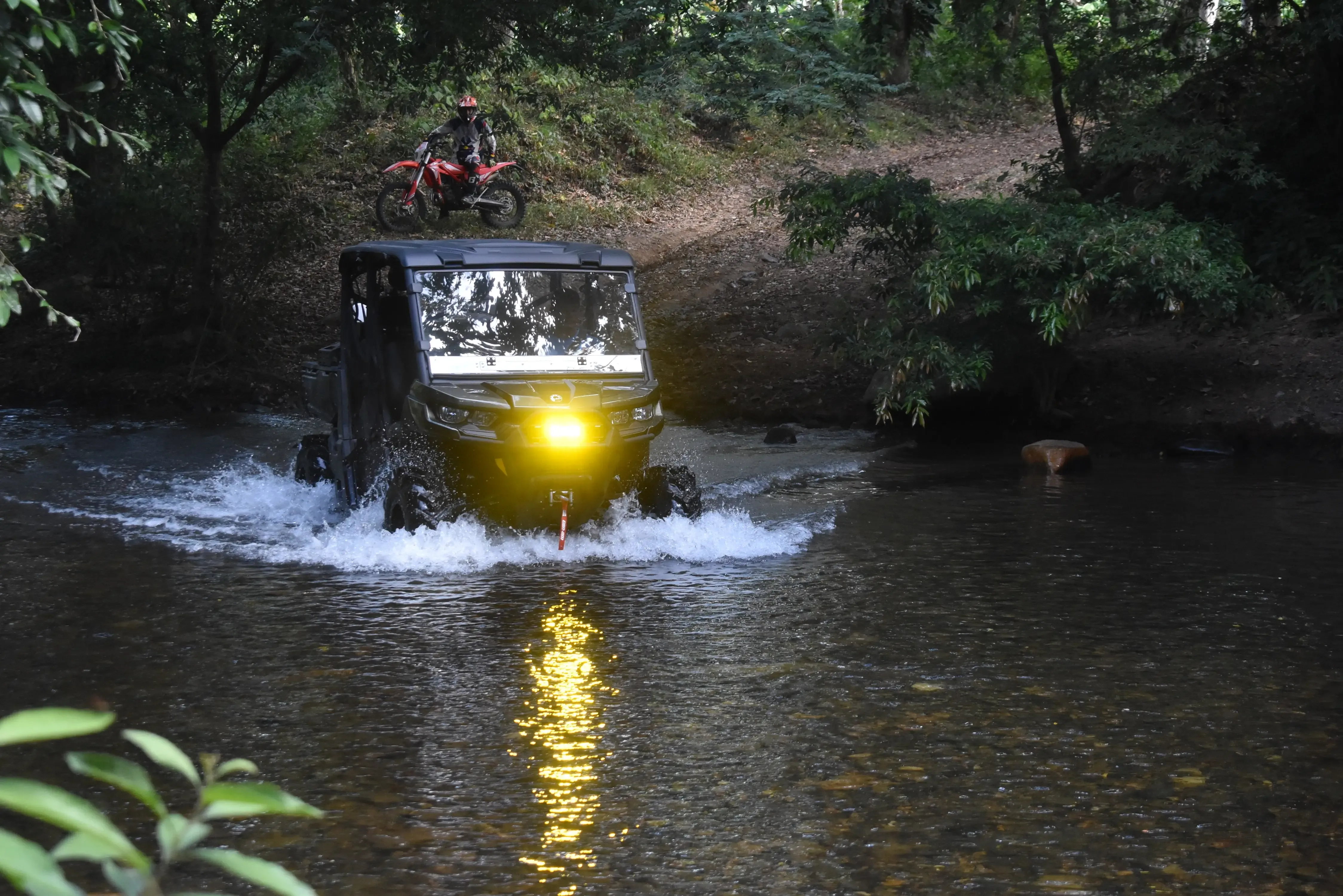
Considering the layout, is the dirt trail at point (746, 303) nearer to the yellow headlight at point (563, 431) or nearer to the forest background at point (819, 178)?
the forest background at point (819, 178)

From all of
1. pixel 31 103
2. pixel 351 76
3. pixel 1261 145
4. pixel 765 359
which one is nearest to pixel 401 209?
pixel 351 76

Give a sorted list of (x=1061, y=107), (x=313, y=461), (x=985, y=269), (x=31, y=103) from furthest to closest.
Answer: (x=1061, y=107) → (x=985, y=269) → (x=313, y=461) → (x=31, y=103)

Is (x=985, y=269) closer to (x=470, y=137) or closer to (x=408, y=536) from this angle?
(x=408, y=536)

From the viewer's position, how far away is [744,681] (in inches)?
263

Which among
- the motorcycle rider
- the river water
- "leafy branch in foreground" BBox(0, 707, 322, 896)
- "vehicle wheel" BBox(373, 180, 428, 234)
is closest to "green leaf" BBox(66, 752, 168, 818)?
"leafy branch in foreground" BBox(0, 707, 322, 896)

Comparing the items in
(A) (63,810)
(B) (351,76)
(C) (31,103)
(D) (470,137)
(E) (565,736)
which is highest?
(B) (351,76)

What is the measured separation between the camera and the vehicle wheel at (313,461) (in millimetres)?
11945

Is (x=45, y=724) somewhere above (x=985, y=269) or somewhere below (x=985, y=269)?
below

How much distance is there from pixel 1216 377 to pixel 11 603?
463 inches

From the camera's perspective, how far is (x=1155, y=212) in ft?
45.5

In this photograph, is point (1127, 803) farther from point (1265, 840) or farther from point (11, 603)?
point (11, 603)

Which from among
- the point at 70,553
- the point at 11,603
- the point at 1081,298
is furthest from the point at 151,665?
the point at 1081,298

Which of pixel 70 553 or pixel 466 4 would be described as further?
pixel 466 4

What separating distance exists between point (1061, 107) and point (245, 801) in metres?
17.6
